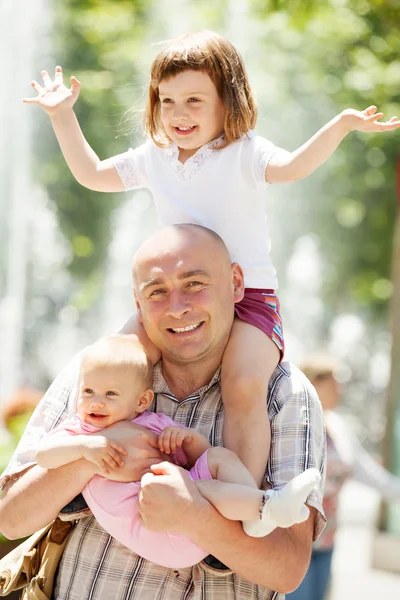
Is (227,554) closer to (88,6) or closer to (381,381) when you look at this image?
(88,6)

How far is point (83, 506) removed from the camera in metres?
2.71

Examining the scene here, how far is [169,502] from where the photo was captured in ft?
8.13

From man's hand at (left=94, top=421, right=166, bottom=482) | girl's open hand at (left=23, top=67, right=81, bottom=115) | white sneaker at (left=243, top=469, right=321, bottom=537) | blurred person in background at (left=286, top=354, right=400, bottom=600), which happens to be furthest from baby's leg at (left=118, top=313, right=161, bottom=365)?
blurred person in background at (left=286, top=354, right=400, bottom=600)

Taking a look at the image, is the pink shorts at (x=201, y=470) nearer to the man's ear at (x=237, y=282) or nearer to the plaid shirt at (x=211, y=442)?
the plaid shirt at (x=211, y=442)

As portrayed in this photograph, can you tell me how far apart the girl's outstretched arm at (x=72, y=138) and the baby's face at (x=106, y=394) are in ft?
2.57

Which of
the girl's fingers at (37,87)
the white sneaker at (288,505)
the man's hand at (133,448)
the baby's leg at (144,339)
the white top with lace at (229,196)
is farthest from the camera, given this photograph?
the girl's fingers at (37,87)

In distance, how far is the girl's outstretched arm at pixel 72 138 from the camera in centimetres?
317

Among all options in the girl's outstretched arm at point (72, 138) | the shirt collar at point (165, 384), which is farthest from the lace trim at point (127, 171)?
the shirt collar at point (165, 384)

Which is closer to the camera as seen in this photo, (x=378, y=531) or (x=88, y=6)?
(x=378, y=531)

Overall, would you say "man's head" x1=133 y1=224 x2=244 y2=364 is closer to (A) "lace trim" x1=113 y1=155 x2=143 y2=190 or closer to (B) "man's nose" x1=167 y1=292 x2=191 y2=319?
(B) "man's nose" x1=167 y1=292 x2=191 y2=319

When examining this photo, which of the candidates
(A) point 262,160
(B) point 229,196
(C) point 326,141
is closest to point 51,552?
(B) point 229,196

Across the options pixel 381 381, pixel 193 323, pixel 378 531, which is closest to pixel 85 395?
pixel 193 323

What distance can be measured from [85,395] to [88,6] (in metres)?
10.9

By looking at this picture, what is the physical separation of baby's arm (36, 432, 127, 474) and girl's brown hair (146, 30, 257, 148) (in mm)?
976
